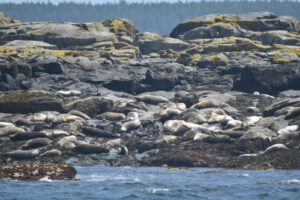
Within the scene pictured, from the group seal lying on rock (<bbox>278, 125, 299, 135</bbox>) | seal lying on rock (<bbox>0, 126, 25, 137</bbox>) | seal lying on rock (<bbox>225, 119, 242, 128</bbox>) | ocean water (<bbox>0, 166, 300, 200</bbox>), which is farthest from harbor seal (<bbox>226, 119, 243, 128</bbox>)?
seal lying on rock (<bbox>0, 126, 25, 137</bbox>)

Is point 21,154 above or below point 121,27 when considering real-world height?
below

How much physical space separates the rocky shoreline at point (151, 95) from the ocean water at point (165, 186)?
1235 mm

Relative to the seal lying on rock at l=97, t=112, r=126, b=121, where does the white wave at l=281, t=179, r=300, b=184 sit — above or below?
above

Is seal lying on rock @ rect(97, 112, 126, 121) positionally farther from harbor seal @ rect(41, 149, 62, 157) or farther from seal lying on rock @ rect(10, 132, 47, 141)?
harbor seal @ rect(41, 149, 62, 157)

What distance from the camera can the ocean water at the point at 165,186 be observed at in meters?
15.6

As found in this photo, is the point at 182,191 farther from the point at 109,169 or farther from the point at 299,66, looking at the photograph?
the point at 299,66

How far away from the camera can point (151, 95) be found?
3388 cm

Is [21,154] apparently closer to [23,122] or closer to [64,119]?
[23,122]

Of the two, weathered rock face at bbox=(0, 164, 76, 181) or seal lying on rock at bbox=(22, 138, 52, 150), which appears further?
seal lying on rock at bbox=(22, 138, 52, 150)

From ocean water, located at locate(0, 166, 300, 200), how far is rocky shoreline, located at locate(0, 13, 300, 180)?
1.24 metres

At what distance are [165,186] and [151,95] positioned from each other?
1686cm

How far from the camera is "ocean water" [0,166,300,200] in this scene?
15562 millimetres

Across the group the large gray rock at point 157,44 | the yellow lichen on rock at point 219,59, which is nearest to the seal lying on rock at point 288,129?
the yellow lichen on rock at point 219,59

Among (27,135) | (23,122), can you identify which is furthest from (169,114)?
(27,135)
